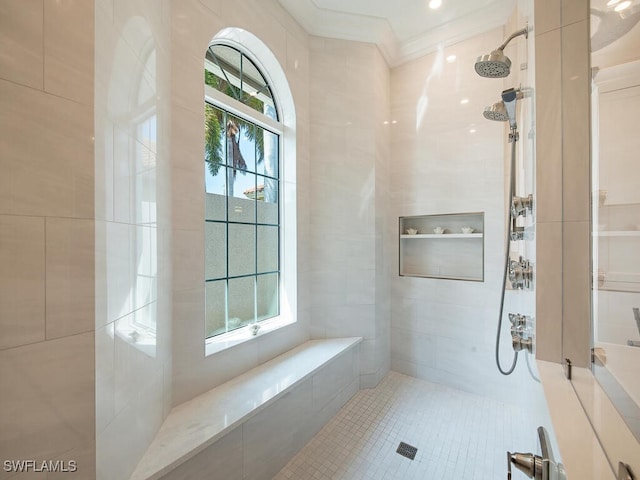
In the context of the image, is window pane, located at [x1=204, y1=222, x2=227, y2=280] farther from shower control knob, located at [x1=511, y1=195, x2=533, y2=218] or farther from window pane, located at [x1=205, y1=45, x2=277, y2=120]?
shower control knob, located at [x1=511, y1=195, x2=533, y2=218]

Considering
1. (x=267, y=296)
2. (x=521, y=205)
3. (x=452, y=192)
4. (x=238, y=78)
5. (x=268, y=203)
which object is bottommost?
(x=267, y=296)

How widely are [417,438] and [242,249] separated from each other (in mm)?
1647

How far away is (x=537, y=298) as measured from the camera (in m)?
1.01

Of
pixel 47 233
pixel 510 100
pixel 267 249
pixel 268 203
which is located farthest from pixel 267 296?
pixel 510 100

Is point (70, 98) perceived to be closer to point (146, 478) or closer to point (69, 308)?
point (69, 308)

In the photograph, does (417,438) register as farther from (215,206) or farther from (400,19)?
(400,19)

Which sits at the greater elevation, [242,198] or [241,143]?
[241,143]

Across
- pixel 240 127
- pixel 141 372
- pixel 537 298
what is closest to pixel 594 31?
pixel 537 298

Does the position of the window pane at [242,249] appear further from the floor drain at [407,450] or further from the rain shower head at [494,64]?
the rain shower head at [494,64]

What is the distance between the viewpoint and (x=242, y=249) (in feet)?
5.93

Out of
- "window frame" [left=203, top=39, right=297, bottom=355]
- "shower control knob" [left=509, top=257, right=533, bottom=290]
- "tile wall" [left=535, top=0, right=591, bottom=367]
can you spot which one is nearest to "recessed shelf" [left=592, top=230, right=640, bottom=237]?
"tile wall" [left=535, top=0, right=591, bottom=367]

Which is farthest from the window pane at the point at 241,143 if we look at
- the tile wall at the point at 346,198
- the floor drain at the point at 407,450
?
the floor drain at the point at 407,450

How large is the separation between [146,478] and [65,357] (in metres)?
0.57

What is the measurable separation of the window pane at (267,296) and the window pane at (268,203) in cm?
43
